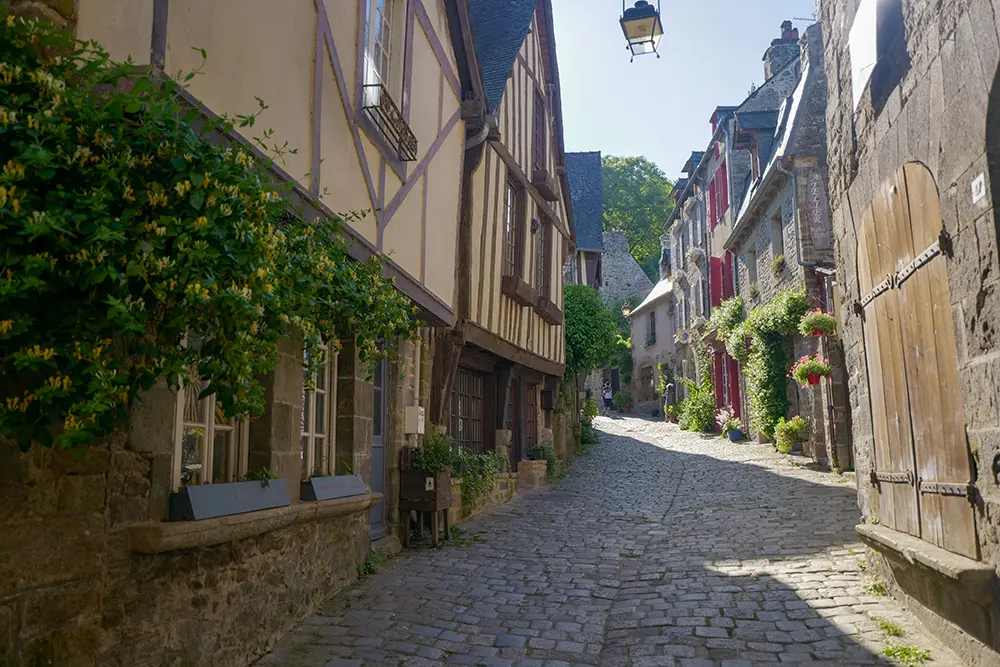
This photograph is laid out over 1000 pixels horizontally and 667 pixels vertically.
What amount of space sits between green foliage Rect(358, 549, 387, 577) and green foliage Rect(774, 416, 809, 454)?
336 inches

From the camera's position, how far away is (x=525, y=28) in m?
9.91

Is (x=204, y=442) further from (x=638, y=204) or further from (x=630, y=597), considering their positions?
(x=638, y=204)

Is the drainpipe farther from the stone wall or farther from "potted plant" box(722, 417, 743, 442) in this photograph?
the stone wall

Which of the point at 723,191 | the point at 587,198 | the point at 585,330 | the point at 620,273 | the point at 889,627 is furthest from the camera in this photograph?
the point at 620,273

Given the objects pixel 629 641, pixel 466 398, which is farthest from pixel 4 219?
pixel 466 398

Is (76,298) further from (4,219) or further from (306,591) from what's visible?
(306,591)

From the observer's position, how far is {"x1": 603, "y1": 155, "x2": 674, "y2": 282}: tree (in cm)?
3809

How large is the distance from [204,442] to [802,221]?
1076 cm

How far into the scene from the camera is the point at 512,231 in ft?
32.3

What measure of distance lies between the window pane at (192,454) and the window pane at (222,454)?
0.49 ft

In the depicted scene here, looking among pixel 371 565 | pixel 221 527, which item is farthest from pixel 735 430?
pixel 221 527

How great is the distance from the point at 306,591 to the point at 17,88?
120 inches

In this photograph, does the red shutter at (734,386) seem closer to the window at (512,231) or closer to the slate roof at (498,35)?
the window at (512,231)

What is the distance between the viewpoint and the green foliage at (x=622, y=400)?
31.2 m
